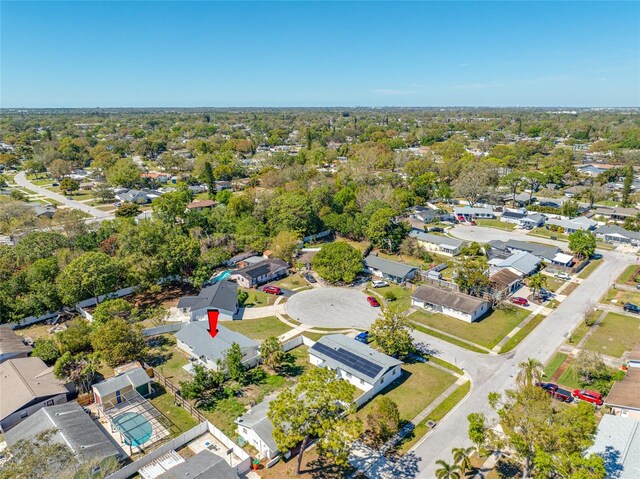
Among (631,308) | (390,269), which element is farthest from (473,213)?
(631,308)

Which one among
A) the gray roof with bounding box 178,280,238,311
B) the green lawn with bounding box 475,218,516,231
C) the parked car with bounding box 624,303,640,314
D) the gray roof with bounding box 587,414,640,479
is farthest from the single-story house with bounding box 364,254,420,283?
the green lawn with bounding box 475,218,516,231

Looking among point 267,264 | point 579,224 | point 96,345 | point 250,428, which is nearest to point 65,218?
point 267,264

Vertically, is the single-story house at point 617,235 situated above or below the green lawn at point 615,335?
above

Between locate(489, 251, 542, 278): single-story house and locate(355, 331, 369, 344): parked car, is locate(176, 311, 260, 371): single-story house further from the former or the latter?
locate(489, 251, 542, 278): single-story house

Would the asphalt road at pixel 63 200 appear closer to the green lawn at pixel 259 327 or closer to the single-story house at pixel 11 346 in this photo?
the single-story house at pixel 11 346

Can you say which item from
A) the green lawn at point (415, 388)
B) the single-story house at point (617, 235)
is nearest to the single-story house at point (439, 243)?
the single-story house at point (617, 235)

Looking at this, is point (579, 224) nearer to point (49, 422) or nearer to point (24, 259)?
point (49, 422)
